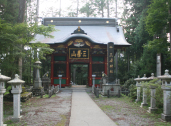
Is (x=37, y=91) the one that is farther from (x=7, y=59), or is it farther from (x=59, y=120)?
(x=59, y=120)

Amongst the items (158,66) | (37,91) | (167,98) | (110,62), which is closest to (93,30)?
(158,66)

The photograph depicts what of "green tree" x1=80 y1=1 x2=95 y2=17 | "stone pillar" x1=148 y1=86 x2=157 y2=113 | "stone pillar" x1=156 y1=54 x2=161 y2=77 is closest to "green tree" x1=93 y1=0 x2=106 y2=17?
"green tree" x1=80 y1=1 x2=95 y2=17

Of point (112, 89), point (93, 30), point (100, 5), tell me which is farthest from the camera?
point (100, 5)

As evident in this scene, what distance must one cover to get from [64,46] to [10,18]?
615cm

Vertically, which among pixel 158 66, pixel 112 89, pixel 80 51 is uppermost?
pixel 80 51

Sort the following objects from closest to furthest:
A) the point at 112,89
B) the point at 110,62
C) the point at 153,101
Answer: the point at 153,101, the point at 112,89, the point at 110,62

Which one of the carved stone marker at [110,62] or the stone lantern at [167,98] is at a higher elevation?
the carved stone marker at [110,62]

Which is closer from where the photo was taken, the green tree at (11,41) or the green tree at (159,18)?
the green tree at (11,41)

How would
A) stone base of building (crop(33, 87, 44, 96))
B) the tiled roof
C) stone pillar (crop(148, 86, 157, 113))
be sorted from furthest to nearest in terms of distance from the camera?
1. the tiled roof
2. stone base of building (crop(33, 87, 44, 96))
3. stone pillar (crop(148, 86, 157, 113))

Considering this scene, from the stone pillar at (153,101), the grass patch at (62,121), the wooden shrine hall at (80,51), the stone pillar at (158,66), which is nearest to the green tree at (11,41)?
the grass patch at (62,121)

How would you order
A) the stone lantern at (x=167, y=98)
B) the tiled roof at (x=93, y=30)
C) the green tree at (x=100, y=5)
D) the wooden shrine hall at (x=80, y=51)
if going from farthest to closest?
the green tree at (x=100, y=5) → the tiled roof at (x=93, y=30) → the wooden shrine hall at (x=80, y=51) → the stone lantern at (x=167, y=98)

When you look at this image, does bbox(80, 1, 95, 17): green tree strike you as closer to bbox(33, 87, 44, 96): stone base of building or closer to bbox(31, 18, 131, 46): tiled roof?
bbox(31, 18, 131, 46): tiled roof

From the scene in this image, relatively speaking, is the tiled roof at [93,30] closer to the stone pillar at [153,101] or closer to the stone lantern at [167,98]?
the stone pillar at [153,101]

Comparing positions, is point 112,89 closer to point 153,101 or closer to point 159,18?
point 153,101
